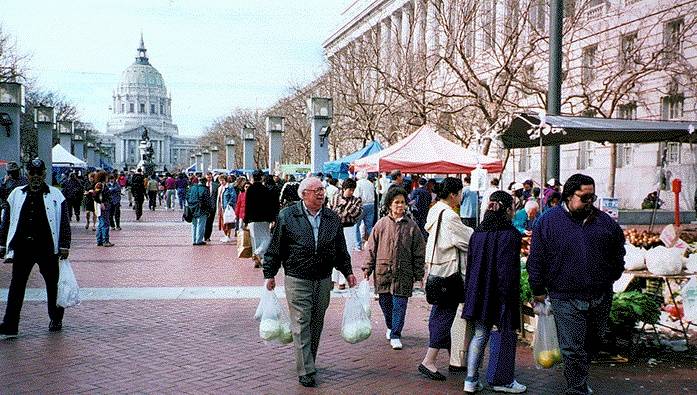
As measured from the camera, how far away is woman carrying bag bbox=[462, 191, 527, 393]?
18.2 feet

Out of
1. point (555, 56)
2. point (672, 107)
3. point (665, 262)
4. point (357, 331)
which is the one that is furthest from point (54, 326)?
point (672, 107)

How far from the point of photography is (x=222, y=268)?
13.3 m

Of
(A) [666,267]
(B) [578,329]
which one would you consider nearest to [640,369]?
(A) [666,267]

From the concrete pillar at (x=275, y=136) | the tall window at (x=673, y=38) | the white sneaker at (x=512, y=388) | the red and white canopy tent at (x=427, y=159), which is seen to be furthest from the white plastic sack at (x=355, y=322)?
the concrete pillar at (x=275, y=136)

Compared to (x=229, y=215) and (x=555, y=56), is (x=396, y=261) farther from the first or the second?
(x=229, y=215)

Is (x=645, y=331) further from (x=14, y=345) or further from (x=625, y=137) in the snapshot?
(x=14, y=345)

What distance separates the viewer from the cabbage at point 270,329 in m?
6.10

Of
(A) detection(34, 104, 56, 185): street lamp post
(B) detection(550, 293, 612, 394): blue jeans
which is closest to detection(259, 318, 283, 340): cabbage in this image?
(B) detection(550, 293, 612, 394): blue jeans

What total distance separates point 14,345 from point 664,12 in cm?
2382

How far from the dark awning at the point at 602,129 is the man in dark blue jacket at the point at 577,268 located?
9.73 ft

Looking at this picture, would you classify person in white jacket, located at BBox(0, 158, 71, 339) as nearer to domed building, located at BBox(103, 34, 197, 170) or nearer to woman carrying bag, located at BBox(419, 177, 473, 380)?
woman carrying bag, located at BBox(419, 177, 473, 380)

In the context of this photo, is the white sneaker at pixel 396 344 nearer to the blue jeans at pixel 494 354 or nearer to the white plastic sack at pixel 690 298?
the blue jeans at pixel 494 354

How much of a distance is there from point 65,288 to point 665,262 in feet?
20.9

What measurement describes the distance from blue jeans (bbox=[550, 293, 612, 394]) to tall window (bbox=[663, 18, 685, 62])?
1904 cm
